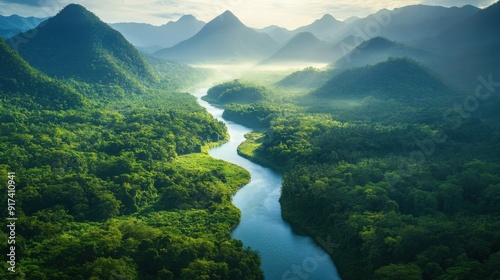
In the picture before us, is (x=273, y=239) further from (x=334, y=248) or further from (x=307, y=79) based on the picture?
(x=307, y=79)

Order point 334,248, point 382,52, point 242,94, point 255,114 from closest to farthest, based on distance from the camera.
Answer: point 334,248 < point 255,114 < point 242,94 < point 382,52

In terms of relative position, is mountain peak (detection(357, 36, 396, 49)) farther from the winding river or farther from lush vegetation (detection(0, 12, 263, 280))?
the winding river

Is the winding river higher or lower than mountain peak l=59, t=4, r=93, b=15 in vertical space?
lower

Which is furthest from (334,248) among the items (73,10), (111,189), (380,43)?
(380,43)

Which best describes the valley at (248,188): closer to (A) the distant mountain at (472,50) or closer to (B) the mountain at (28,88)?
(B) the mountain at (28,88)

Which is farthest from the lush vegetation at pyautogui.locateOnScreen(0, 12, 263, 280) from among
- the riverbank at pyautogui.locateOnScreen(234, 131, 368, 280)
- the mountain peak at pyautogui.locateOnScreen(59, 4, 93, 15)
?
the mountain peak at pyautogui.locateOnScreen(59, 4, 93, 15)
